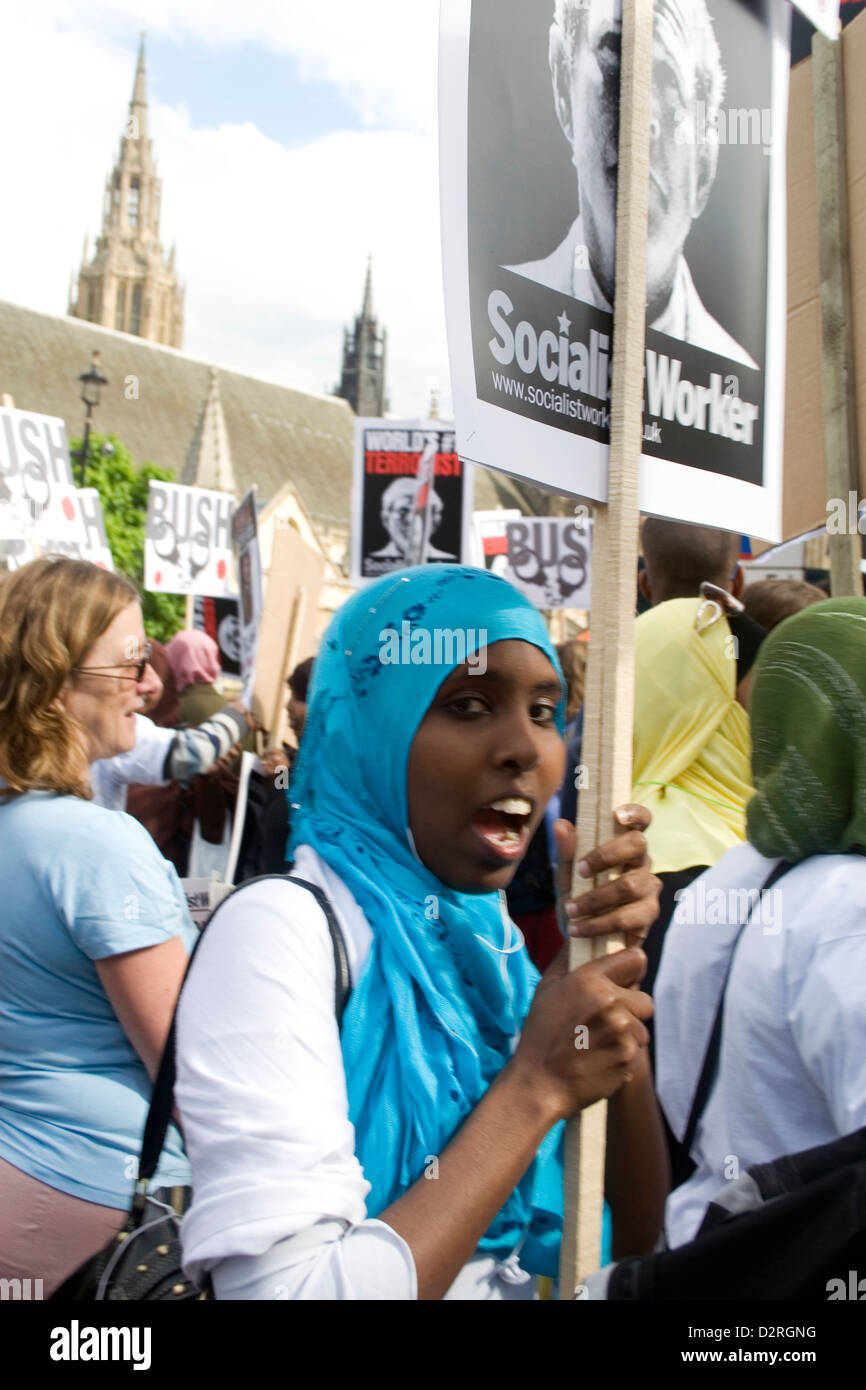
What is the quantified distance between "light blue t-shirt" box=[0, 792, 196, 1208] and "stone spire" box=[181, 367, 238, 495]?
5052cm

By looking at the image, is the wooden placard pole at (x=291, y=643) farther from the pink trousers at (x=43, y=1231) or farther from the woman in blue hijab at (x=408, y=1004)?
the woman in blue hijab at (x=408, y=1004)

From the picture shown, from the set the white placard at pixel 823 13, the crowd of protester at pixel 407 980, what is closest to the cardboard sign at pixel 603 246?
the white placard at pixel 823 13

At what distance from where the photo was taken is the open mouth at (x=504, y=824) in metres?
1.52

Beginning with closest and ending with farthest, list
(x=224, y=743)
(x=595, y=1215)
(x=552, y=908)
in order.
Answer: (x=595, y=1215) → (x=552, y=908) → (x=224, y=743)

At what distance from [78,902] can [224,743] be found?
2.71 meters

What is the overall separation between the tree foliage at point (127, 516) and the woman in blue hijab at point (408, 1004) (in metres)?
41.2

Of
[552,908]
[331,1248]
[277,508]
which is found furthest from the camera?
[277,508]

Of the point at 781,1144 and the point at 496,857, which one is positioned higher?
the point at 496,857

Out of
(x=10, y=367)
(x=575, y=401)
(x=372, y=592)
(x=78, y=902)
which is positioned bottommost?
(x=78, y=902)

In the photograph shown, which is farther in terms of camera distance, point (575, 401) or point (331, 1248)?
point (575, 401)

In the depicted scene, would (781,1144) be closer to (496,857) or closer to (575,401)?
(496,857)

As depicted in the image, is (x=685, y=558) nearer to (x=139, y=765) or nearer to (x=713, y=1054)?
(x=713, y=1054)

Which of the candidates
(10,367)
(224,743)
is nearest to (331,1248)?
(224,743)

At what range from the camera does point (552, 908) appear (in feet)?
14.1
